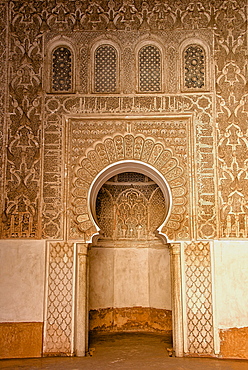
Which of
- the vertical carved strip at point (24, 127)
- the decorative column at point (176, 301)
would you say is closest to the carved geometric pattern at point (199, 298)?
the decorative column at point (176, 301)

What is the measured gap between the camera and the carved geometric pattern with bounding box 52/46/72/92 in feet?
22.7

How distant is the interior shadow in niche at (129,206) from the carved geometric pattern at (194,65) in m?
2.50

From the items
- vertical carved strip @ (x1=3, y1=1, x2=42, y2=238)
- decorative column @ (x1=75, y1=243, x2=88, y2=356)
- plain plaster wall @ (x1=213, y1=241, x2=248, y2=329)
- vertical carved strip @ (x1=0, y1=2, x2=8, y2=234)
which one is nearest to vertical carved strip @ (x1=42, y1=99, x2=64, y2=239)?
vertical carved strip @ (x1=3, y1=1, x2=42, y2=238)

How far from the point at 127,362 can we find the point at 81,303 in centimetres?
106

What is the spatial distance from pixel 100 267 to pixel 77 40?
4.26 metres

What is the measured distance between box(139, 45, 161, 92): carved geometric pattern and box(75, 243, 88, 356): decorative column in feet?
8.89

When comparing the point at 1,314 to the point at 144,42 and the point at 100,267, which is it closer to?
the point at 100,267

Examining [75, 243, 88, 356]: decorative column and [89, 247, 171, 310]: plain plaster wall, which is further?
[89, 247, 171, 310]: plain plaster wall

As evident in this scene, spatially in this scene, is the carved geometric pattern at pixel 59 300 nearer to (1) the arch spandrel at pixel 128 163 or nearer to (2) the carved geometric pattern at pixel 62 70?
(1) the arch spandrel at pixel 128 163

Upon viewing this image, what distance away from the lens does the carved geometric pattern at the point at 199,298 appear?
6227 mm

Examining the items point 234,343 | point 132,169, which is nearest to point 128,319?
point 234,343

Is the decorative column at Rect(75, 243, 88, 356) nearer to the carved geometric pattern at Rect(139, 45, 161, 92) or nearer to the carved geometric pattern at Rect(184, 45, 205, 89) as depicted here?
the carved geometric pattern at Rect(139, 45, 161, 92)

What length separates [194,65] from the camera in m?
6.95

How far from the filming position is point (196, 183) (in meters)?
6.59
